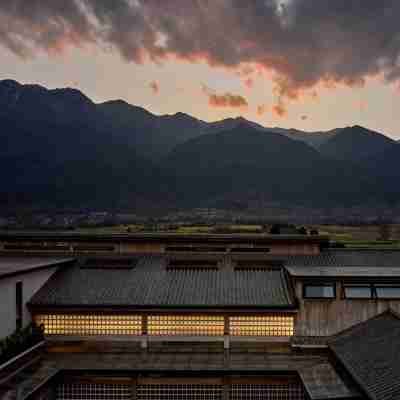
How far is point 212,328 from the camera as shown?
19672 mm

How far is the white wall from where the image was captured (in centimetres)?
1753

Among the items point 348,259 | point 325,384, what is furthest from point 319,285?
point 348,259

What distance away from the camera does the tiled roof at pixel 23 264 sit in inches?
729

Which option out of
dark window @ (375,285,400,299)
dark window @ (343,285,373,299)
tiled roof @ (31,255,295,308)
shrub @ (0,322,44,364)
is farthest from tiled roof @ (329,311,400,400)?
shrub @ (0,322,44,364)

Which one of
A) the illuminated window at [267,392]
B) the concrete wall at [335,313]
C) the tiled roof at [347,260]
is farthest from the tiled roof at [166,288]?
the illuminated window at [267,392]

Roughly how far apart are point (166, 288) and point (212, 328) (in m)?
3.63

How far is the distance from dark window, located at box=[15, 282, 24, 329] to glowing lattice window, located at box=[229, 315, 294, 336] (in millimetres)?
11659

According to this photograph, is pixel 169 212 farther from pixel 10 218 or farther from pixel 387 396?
pixel 387 396

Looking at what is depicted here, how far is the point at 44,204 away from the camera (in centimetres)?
15100

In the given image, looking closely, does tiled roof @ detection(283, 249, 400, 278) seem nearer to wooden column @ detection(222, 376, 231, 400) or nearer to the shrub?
wooden column @ detection(222, 376, 231, 400)

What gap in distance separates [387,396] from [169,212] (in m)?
152

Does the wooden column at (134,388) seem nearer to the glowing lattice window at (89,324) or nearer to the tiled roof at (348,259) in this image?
the glowing lattice window at (89,324)

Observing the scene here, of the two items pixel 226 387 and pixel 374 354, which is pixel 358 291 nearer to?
pixel 374 354

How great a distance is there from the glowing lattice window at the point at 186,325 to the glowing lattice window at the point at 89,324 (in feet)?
3.00
